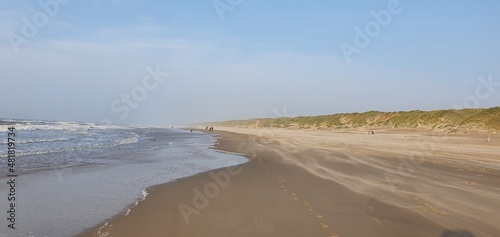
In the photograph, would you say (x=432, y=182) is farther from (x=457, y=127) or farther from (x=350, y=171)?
(x=457, y=127)

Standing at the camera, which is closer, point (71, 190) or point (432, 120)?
point (71, 190)

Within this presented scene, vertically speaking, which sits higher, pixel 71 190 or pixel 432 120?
pixel 432 120

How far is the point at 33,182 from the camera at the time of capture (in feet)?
44.8

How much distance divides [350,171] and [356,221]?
9451mm

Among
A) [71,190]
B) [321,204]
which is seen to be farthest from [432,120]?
[71,190]

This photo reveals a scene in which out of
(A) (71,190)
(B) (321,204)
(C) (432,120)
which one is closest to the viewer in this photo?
(B) (321,204)

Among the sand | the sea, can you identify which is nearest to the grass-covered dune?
the sand

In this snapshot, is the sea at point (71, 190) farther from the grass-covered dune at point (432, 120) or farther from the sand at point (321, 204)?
the grass-covered dune at point (432, 120)

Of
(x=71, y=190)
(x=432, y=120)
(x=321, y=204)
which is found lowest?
(x=321, y=204)

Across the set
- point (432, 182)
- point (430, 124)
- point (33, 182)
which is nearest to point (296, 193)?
point (432, 182)

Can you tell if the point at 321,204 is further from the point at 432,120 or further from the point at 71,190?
the point at 432,120

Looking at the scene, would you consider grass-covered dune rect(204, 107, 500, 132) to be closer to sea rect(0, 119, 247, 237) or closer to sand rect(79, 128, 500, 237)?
sand rect(79, 128, 500, 237)

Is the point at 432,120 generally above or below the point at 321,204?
above

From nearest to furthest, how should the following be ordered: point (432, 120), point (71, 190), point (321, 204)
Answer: point (321, 204) → point (71, 190) → point (432, 120)
